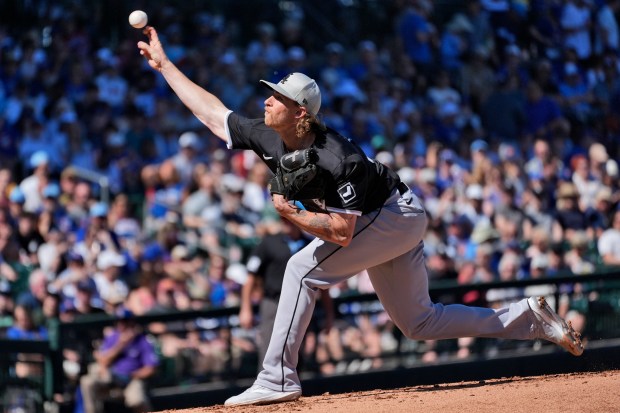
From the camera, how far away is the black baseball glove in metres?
6.25

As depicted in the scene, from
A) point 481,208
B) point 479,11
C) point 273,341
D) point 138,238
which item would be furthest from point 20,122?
point 479,11

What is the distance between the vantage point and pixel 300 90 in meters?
6.45

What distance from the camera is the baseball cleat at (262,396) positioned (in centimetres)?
673

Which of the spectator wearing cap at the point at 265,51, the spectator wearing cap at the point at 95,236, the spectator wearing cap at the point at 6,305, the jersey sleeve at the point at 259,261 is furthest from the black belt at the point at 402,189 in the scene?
the spectator wearing cap at the point at 265,51

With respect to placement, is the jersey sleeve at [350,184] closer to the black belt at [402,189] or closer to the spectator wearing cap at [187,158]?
the black belt at [402,189]

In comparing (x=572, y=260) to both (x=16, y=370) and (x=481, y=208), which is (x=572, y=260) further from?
(x=16, y=370)

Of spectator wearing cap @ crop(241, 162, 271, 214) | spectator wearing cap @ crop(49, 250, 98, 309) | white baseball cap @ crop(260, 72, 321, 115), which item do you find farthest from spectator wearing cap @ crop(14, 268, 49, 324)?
white baseball cap @ crop(260, 72, 321, 115)

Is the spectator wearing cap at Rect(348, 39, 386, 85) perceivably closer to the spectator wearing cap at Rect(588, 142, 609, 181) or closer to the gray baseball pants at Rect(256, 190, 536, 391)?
the spectator wearing cap at Rect(588, 142, 609, 181)

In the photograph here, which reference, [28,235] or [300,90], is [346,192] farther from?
[28,235]

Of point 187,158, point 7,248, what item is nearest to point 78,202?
point 7,248

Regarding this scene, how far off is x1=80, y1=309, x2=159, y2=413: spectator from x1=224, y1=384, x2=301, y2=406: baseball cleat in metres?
3.11

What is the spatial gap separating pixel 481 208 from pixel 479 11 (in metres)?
5.81

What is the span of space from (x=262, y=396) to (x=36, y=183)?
18.8ft

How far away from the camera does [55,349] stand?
31.4 ft
